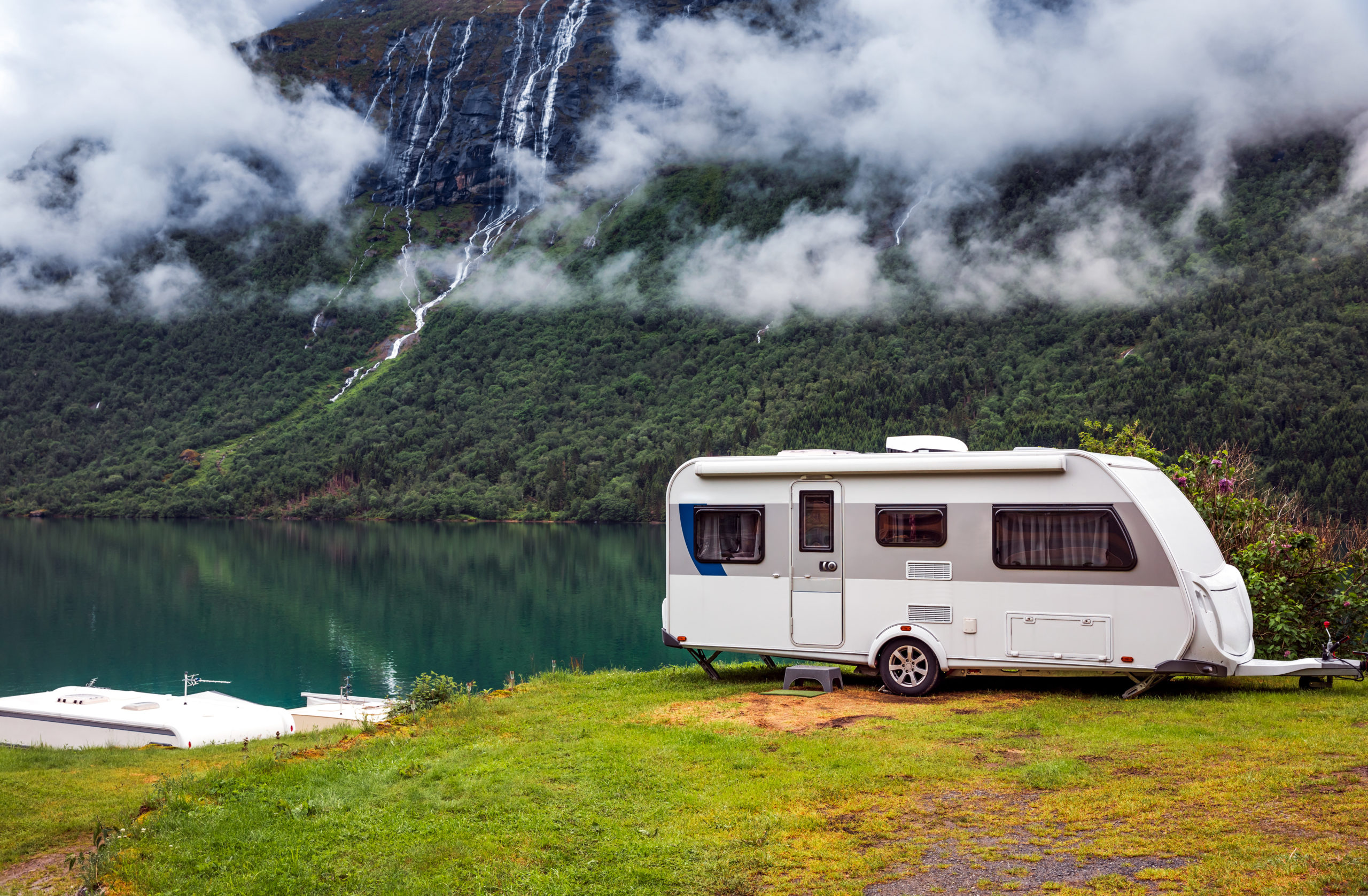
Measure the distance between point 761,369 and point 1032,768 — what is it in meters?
182

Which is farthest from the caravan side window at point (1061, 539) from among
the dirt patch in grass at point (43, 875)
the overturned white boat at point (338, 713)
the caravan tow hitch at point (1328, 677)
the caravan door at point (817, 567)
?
the overturned white boat at point (338, 713)

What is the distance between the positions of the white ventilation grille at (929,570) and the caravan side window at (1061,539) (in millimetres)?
594

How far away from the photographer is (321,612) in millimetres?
57688

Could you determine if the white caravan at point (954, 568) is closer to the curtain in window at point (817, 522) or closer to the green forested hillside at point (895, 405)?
the curtain in window at point (817, 522)

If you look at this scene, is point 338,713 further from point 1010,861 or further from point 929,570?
point 1010,861

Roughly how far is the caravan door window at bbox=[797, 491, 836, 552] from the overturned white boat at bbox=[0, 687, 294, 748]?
14369 millimetres

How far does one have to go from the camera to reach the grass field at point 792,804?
6254 mm

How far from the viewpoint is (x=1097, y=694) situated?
12031 mm

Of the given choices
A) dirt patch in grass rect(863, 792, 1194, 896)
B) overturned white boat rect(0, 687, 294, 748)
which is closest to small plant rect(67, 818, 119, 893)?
dirt patch in grass rect(863, 792, 1194, 896)

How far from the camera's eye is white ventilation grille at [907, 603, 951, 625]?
12.1m

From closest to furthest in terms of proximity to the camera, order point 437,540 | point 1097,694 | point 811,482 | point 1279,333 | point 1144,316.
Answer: point 1097,694
point 811,482
point 437,540
point 1279,333
point 1144,316

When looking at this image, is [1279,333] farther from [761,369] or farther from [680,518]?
[680,518]

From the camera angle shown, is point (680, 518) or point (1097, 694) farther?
point (680, 518)

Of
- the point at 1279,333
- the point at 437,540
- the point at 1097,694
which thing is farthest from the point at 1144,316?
the point at 1097,694
